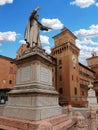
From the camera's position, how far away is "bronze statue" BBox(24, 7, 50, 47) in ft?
28.9

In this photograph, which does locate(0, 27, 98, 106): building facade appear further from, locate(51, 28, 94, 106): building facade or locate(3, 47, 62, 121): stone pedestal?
locate(3, 47, 62, 121): stone pedestal

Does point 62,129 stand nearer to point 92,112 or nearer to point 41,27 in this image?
point 92,112

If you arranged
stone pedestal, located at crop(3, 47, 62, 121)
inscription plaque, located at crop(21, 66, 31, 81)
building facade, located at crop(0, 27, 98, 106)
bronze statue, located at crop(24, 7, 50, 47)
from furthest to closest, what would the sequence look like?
building facade, located at crop(0, 27, 98, 106), bronze statue, located at crop(24, 7, 50, 47), inscription plaque, located at crop(21, 66, 31, 81), stone pedestal, located at crop(3, 47, 62, 121)

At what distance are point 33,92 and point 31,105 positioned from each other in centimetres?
64

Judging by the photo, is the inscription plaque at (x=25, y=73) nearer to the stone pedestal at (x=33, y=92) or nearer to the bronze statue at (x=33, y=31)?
the stone pedestal at (x=33, y=92)

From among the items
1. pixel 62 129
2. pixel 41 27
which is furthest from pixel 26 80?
pixel 41 27

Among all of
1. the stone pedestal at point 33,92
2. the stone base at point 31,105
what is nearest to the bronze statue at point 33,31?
the stone pedestal at point 33,92

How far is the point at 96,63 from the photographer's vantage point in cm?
5878

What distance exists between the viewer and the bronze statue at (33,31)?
346 inches

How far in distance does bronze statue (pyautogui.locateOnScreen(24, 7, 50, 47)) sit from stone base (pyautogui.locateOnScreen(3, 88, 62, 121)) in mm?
3287

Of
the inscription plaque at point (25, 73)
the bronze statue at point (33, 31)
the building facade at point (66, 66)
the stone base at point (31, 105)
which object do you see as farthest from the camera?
the building facade at point (66, 66)

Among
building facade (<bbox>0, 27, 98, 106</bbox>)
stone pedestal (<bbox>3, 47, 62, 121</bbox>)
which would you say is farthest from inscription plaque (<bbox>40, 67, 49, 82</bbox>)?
building facade (<bbox>0, 27, 98, 106</bbox>)

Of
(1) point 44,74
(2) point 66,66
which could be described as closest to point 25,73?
(1) point 44,74

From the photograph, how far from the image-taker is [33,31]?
8969 millimetres
